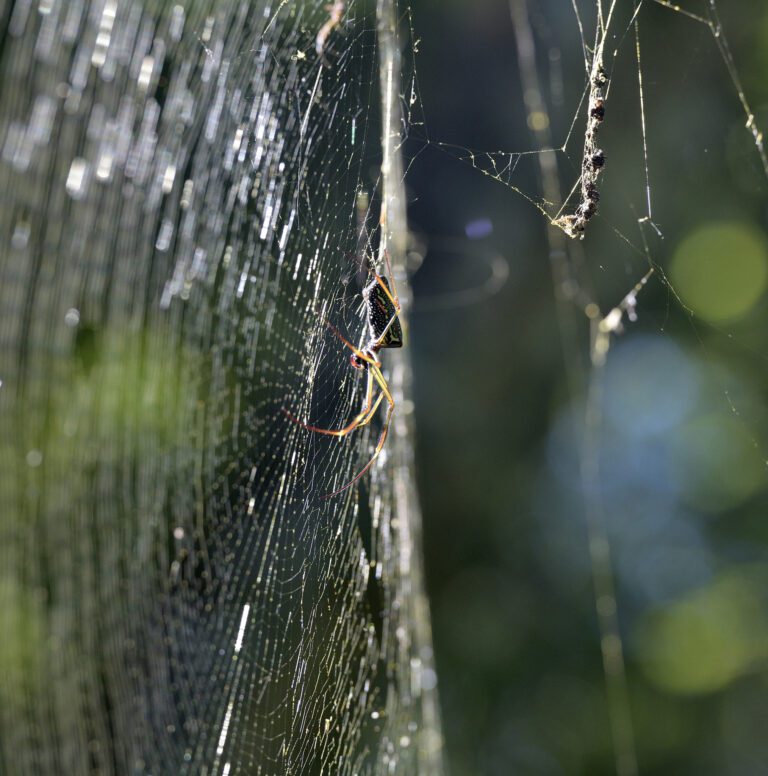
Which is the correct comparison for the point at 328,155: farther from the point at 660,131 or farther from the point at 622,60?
the point at 660,131

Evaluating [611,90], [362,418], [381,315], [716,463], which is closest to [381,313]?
[381,315]

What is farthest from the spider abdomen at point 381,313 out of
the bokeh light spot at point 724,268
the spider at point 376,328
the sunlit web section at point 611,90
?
the bokeh light spot at point 724,268

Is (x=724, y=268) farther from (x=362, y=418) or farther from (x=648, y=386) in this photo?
(x=362, y=418)

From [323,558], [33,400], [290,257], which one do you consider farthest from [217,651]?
[290,257]

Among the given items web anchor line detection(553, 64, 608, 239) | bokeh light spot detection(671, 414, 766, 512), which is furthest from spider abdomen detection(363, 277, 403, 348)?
bokeh light spot detection(671, 414, 766, 512)

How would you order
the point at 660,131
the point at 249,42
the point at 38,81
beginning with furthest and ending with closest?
the point at 660,131 < the point at 249,42 < the point at 38,81

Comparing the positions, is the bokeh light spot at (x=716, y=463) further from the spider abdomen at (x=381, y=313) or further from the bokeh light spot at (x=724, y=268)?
the spider abdomen at (x=381, y=313)

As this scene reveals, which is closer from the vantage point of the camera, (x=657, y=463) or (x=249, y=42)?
(x=249, y=42)
